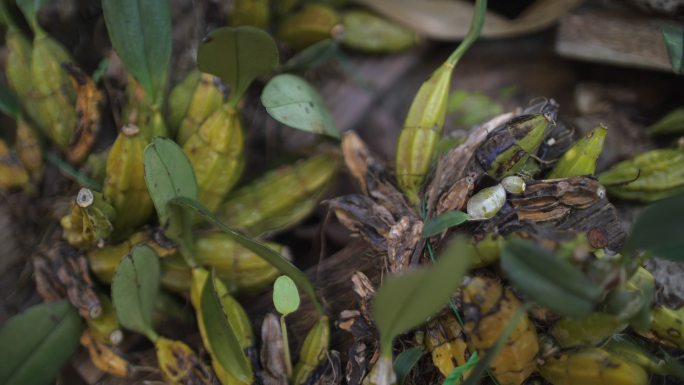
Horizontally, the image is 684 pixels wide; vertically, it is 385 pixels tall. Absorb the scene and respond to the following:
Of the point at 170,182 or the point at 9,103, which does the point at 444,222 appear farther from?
the point at 9,103

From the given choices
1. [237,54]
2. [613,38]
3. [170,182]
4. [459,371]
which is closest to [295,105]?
[237,54]

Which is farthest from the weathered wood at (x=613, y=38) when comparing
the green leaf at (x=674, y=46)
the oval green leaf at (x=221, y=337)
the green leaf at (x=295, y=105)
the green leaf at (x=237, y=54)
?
the oval green leaf at (x=221, y=337)

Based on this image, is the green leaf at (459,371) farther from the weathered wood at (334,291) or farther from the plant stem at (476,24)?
the plant stem at (476,24)

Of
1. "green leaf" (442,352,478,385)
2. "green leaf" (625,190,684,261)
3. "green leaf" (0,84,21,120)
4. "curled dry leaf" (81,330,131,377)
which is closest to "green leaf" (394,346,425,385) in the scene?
"green leaf" (442,352,478,385)

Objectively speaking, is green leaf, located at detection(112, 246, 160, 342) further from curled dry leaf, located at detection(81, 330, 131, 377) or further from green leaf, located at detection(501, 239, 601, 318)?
green leaf, located at detection(501, 239, 601, 318)

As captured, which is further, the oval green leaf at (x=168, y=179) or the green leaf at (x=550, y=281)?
the oval green leaf at (x=168, y=179)

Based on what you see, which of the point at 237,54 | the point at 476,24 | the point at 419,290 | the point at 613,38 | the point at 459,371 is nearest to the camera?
the point at 419,290
